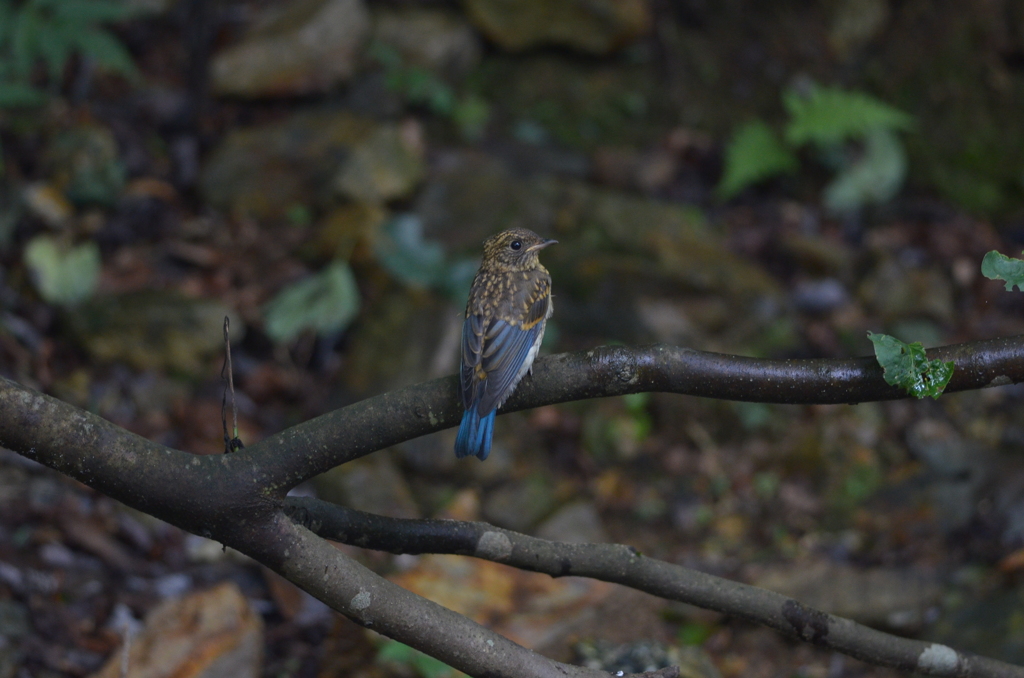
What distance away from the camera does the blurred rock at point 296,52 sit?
7562 millimetres

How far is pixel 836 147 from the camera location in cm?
788

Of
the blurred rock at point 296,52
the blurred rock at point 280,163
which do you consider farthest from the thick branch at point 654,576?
the blurred rock at point 296,52

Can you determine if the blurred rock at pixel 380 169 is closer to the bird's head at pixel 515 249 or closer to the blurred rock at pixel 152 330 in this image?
the blurred rock at pixel 152 330

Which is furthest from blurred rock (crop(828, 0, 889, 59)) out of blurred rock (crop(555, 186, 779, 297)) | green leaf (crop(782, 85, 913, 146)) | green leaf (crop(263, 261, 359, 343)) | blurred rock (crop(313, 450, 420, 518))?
blurred rock (crop(313, 450, 420, 518))

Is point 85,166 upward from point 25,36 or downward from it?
upward

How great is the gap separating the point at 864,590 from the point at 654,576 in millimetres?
2769

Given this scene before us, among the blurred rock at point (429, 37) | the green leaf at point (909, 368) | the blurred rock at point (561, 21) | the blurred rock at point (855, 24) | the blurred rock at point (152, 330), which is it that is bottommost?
the green leaf at point (909, 368)

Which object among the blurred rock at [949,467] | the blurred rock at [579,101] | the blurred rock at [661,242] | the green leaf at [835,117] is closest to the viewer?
the blurred rock at [949,467]

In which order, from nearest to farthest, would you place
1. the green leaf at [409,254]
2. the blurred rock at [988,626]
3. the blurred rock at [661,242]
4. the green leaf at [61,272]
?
the blurred rock at [988,626]
the green leaf at [61,272]
the green leaf at [409,254]
the blurred rock at [661,242]

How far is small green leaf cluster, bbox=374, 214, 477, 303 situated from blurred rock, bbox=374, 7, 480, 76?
229 cm

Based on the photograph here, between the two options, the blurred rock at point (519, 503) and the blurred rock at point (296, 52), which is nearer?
the blurred rock at point (519, 503)

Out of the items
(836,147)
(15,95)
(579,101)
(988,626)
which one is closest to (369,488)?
(15,95)

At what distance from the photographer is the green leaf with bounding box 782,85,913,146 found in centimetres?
740

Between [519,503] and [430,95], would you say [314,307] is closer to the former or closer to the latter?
[519,503]
